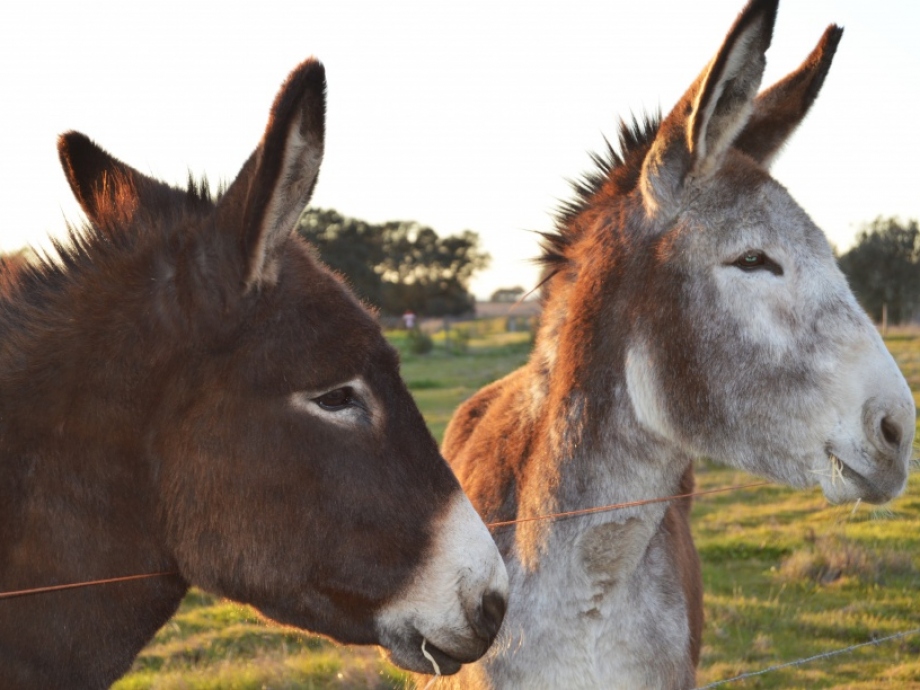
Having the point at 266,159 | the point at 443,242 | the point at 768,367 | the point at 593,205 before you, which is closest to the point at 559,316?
the point at 593,205

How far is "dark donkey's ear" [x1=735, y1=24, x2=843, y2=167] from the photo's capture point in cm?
366

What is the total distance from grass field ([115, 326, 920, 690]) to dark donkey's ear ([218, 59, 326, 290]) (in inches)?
90.6

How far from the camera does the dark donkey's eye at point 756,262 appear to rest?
3.19 m

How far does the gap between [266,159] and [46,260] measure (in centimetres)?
86

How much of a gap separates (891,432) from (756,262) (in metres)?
0.75

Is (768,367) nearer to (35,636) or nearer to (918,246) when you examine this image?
(35,636)

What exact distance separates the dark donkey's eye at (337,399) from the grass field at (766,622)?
198cm

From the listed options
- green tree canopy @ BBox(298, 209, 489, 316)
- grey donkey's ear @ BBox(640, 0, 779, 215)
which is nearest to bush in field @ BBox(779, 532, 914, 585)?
grey donkey's ear @ BBox(640, 0, 779, 215)

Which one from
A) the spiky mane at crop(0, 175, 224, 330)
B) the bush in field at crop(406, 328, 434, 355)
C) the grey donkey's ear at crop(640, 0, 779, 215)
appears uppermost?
the grey donkey's ear at crop(640, 0, 779, 215)

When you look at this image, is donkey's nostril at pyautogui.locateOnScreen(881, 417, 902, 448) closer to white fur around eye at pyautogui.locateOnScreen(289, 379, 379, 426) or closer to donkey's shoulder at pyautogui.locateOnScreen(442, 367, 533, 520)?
donkey's shoulder at pyautogui.locateOnScreen(442, 367, 533, 520)

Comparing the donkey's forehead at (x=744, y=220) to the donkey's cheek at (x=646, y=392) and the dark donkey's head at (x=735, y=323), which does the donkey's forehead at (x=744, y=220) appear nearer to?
the dark donkey's head at (x=735, y=323)

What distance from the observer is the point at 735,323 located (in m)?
3.14

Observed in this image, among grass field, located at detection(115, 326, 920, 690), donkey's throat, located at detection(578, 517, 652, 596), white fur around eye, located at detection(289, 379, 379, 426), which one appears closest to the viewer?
white fur around eye, located at detection(289, 379, 379, 426)

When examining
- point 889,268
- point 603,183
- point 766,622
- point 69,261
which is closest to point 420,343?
point 889,268
